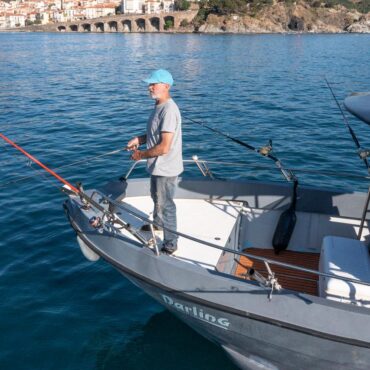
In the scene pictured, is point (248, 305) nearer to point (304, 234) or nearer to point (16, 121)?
point (304, 234)

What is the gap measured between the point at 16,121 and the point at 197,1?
13280cm

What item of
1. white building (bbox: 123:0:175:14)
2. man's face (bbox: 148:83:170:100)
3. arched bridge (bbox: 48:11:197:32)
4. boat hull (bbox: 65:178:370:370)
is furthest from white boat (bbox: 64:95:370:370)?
white building (bbox: 123:0:175:14)

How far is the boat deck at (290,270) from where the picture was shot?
19.7ft

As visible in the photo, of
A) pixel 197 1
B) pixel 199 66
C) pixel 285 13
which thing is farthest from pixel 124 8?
pixel 199 66

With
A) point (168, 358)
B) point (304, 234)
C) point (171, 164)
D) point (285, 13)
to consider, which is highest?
point (285, 13)

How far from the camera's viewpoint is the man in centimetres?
506

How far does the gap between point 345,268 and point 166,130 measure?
2.59 m

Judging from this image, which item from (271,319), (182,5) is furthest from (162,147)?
(182,5)

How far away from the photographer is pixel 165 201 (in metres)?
5.62

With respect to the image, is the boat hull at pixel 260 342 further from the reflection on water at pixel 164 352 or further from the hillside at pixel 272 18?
the hillside at pixel 272 18

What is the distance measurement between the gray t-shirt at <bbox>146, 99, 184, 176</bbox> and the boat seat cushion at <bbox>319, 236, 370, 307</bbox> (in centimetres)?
209

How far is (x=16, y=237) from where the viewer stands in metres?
8.98

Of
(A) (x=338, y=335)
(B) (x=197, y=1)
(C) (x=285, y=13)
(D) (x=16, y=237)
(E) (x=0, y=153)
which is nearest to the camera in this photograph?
(A) (x=338, y=335)

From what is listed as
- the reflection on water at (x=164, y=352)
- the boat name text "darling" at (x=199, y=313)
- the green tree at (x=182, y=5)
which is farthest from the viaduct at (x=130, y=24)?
the boat name text "darling" at (x=199, y=313)
